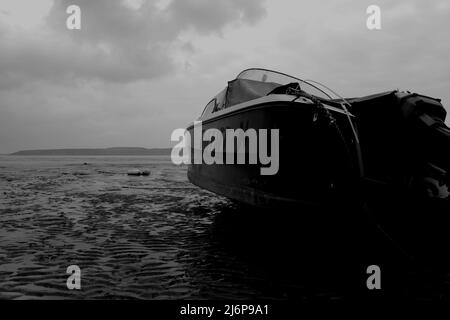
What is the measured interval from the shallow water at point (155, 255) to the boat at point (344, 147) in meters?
0.90

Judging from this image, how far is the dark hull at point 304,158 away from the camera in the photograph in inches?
187

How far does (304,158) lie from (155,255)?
2.72m

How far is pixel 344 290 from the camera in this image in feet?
13.4

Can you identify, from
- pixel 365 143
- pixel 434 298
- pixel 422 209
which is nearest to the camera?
pixel 434 298

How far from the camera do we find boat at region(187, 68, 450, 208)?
15.1 feet

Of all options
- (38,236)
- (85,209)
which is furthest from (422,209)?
(85,209)

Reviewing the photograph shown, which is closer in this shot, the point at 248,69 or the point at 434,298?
the point at 434,298

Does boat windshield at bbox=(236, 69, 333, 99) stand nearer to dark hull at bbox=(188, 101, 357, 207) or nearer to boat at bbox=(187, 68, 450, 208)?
boat at bbox=(187, 68, 450, 208)

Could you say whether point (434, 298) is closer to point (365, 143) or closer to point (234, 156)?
point (365, 143)

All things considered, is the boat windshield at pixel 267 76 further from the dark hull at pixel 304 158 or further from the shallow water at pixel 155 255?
the shallow water at pixel 155 255

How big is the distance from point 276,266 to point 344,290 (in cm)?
106

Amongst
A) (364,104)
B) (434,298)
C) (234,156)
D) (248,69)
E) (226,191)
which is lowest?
(434,298)

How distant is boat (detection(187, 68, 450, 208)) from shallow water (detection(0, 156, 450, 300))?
90 cm

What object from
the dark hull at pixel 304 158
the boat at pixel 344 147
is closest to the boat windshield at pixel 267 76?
the boat at pixel 344 147
